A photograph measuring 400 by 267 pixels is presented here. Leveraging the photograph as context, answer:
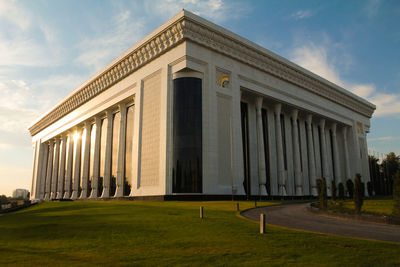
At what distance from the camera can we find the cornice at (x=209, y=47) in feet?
139

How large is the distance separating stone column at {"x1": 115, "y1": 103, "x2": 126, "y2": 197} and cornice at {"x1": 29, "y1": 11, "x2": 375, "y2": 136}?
5.77 m

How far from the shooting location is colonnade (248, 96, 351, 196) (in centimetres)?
5331

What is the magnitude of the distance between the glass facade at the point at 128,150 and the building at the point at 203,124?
0.18 m

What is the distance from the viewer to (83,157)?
213ft

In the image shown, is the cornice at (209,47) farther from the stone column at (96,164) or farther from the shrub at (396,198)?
the shrub at (396,198)

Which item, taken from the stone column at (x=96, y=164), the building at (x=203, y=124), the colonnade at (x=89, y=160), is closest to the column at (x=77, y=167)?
the colonnade at (x=89, y=160)

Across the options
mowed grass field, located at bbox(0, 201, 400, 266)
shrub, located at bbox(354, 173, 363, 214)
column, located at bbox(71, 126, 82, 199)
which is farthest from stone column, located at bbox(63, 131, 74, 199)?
shrub, located at bbox(354, 173, 363, 214)

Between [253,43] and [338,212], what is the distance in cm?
3236

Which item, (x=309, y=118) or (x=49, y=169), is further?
(x=49, y=169)

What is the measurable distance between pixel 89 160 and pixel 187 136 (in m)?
31.1

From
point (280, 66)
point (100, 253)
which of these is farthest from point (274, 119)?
point (100, 253)

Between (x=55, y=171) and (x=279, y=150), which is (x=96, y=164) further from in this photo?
(x=279, y=150)

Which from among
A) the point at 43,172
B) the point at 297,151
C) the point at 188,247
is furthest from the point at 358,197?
the point at 43,172

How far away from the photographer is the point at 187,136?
40906 mm
